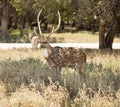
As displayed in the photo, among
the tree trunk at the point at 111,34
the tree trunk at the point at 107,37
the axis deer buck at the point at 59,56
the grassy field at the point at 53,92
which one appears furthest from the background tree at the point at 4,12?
the grassy field at the point at 53,92

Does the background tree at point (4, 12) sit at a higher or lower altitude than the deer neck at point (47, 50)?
lower

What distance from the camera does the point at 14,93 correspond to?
24.8 ft

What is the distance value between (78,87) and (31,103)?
141 cm

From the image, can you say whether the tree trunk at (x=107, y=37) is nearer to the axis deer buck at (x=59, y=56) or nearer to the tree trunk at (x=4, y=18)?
the axis deer buck at (x=59, y=56)

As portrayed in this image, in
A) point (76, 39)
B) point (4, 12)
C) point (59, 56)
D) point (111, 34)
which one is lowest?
point (76, 39)

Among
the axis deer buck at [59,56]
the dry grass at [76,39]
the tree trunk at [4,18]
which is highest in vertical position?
the axis deer buck at [59,56]

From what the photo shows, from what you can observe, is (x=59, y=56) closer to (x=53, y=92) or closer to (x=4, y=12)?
(x=53, y=92)

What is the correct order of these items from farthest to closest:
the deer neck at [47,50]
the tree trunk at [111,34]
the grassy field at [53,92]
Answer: the tree trunk at [111,34] → the deer neck at [47,50] → the grassy field at [53,92]

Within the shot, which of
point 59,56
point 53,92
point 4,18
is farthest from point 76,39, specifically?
point 53,92

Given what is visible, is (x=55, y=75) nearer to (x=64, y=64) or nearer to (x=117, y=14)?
(x=64, y=64)

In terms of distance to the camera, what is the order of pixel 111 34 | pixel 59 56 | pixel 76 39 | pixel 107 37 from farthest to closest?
pixel 76 39 < pixel 107 37 < pixel 111 34 < pixel 59 56

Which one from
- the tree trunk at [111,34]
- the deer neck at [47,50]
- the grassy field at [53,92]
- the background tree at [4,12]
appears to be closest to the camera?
the grassy field at [53,92]

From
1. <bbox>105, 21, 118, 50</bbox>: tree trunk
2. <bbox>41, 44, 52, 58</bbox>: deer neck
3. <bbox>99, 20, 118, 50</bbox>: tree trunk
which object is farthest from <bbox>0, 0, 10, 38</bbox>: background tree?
<bbox>41, 44, 52, 58</bbox>: deer neck

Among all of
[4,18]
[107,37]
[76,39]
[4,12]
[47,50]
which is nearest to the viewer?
[47,50]
